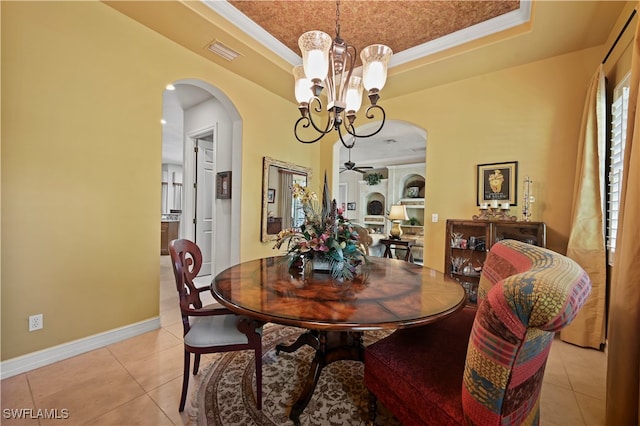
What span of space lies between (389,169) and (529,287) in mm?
8465

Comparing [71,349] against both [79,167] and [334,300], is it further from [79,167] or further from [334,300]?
[334,300]

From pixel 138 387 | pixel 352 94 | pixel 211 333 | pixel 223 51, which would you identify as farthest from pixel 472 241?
pixel 223 51

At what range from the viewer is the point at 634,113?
1396 millimetres

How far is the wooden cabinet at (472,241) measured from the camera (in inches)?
109

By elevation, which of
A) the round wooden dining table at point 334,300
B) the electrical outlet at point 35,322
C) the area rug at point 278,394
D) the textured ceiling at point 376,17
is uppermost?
the textured ceiling at point 376,17

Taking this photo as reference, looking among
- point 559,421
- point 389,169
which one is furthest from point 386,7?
point 389,169

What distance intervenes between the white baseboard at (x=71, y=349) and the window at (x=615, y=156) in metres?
4.03

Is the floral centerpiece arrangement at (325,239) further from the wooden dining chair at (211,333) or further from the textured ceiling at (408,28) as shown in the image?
the textured ceiling at (408,28)

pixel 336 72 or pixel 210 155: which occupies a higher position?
pixel 336 72

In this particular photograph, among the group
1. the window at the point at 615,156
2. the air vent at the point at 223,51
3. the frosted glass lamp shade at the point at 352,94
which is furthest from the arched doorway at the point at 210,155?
the window at the point at 615,156

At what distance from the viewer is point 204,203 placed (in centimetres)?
455

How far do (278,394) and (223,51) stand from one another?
10.2 feet

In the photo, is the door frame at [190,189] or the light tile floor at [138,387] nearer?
the light tile floor at [138,387]

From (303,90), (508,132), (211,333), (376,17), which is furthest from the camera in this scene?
(508,132)
